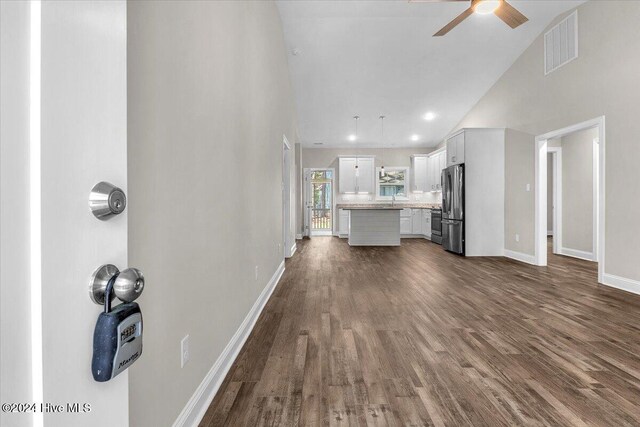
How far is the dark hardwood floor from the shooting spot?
1586 mm

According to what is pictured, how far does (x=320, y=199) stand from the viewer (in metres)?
10.5

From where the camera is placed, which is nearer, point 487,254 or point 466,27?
point 466,27

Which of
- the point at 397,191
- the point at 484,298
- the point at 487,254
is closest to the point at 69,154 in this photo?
the point at 484,298

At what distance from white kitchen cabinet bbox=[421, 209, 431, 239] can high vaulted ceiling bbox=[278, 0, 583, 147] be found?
8.05ft

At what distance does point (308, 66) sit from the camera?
6.07 metres

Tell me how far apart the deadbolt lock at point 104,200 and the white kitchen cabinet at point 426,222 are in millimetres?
9132

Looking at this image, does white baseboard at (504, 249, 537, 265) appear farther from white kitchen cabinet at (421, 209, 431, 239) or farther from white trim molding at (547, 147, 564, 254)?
white kitchen cabinet at (421, 209, 431, 239)

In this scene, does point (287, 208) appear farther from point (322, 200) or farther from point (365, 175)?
point (365, 175)

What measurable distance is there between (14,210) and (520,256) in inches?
260

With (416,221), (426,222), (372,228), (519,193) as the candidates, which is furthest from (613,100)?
(416,221)

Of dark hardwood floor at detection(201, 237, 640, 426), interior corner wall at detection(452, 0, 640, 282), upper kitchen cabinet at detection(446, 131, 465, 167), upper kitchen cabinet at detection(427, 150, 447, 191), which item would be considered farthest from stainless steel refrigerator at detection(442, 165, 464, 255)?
dark hardwood floor at detection(201, 237, 640, 426)

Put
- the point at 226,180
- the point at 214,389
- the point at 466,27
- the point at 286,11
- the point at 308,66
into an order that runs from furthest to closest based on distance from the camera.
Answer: the point at 308,66, the point at 466,27, the point at 286,11, the point at 226,180, the point at 214,389

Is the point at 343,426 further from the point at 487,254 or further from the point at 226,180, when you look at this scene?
the point at 487,254

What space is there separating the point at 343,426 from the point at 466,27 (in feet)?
19.4
